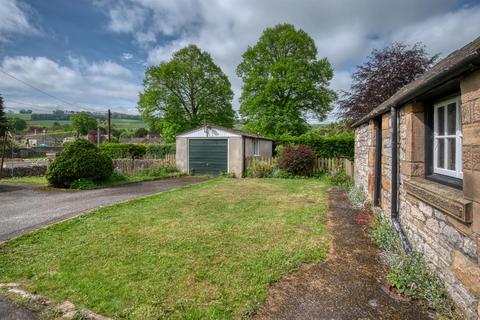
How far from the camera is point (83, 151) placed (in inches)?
448

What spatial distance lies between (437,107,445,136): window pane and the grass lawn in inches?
94.5

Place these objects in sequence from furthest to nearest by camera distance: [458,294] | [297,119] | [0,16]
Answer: [297,119], [0,16], [458,294]

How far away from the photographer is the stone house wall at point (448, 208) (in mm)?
2156

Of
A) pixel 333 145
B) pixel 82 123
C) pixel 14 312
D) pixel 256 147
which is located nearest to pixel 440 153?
pixel 14 312

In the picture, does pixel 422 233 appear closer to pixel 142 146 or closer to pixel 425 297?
pixel 425 297

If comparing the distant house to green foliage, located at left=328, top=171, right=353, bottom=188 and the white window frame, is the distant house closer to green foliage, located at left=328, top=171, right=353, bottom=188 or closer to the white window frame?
green foliage, located at left=328, top=171, right=353, bottom=188

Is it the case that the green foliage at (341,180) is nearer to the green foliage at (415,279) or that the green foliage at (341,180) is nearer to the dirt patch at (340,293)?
the dirt patch at (340,293)

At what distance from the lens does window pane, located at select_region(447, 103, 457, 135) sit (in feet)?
9.87

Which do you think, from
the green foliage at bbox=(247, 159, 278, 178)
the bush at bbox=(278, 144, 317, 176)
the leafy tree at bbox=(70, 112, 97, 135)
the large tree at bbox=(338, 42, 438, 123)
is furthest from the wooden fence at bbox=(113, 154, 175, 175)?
the leafy tree at bbox=(70, 112, 97, 135)

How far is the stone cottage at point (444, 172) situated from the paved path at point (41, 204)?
695 cm

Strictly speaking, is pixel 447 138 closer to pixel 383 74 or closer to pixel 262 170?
pixel 262 170

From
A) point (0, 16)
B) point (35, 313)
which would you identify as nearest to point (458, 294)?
point (35, 313)

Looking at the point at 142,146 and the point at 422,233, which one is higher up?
the point at 142,146

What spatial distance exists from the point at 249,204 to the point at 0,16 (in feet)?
41.5
